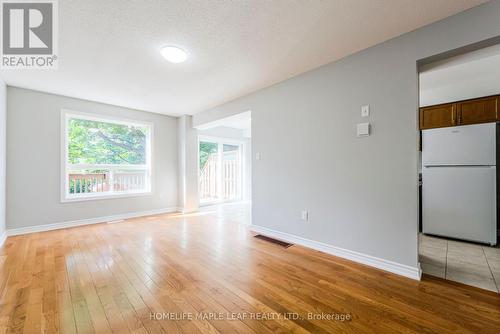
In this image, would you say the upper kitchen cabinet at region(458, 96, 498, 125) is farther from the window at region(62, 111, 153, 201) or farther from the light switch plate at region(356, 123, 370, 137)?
the window at region(62, 111, 153, 201)

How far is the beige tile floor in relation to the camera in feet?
6.35

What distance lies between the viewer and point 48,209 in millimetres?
3621

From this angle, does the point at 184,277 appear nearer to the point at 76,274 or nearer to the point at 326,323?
the point at 76,274

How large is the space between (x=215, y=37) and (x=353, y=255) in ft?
9.10

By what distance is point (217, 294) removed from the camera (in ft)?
5.73

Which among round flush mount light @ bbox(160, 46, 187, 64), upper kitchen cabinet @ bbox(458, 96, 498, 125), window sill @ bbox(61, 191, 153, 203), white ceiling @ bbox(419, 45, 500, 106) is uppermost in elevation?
round flush mount light @ bbox(160, 46, 187, 64)

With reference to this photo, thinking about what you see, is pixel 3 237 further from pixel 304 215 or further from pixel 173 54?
pixel 304 215

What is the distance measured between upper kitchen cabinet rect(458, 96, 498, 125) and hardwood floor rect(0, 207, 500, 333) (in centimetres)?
274

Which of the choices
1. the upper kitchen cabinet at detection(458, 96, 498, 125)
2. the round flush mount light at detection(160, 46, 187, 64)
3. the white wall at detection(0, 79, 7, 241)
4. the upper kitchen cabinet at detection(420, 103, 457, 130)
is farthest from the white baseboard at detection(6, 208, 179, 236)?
the upper kitchen cabinet at detection(458, 96, 498, 125)

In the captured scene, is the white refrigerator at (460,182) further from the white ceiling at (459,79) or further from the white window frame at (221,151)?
the white window frame at (221,151)

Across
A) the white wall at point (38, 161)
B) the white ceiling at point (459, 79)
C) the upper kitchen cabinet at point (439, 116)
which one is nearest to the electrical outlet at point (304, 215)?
the white ceiling at point (459, 79)

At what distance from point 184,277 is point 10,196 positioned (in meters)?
3.46

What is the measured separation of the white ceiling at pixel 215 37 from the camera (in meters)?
1.70

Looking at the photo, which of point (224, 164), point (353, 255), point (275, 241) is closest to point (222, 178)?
point (224, 164)
